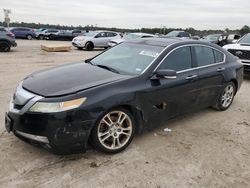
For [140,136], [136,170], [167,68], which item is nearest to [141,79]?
[167,68]

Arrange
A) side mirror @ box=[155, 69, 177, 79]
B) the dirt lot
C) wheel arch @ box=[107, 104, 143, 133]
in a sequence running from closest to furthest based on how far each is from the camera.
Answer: the dirt lot, wheel arch @ box=[107, 104, 143, 133], side mirror @ box=[155, 69, 177, 79]

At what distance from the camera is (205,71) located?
544 cm

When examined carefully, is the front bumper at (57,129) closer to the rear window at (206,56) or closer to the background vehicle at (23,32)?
the rear window at (206,56)

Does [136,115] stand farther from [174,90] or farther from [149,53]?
[149,53]

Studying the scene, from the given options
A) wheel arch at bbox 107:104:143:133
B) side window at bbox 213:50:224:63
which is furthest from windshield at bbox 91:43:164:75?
side window at bbox 213:50:224:63

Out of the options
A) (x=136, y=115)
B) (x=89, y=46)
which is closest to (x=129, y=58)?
(x=136, y=115)

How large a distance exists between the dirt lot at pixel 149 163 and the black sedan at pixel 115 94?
256mm

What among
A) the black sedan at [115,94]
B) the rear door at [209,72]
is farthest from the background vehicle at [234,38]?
the black sedan at [115,94]

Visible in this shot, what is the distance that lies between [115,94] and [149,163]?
39.6 inches

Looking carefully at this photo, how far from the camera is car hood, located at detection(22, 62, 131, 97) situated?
12.6ft

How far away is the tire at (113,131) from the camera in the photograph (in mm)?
3914

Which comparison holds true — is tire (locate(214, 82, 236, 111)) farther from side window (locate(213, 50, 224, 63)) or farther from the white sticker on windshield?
the white sticker on windshield

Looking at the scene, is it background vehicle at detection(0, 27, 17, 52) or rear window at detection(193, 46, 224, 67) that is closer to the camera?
rear window at detection(193, 46, 224, 67)

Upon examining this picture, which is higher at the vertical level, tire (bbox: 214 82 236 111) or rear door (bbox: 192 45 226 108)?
rear door (bbox: 192 45 226 108)
